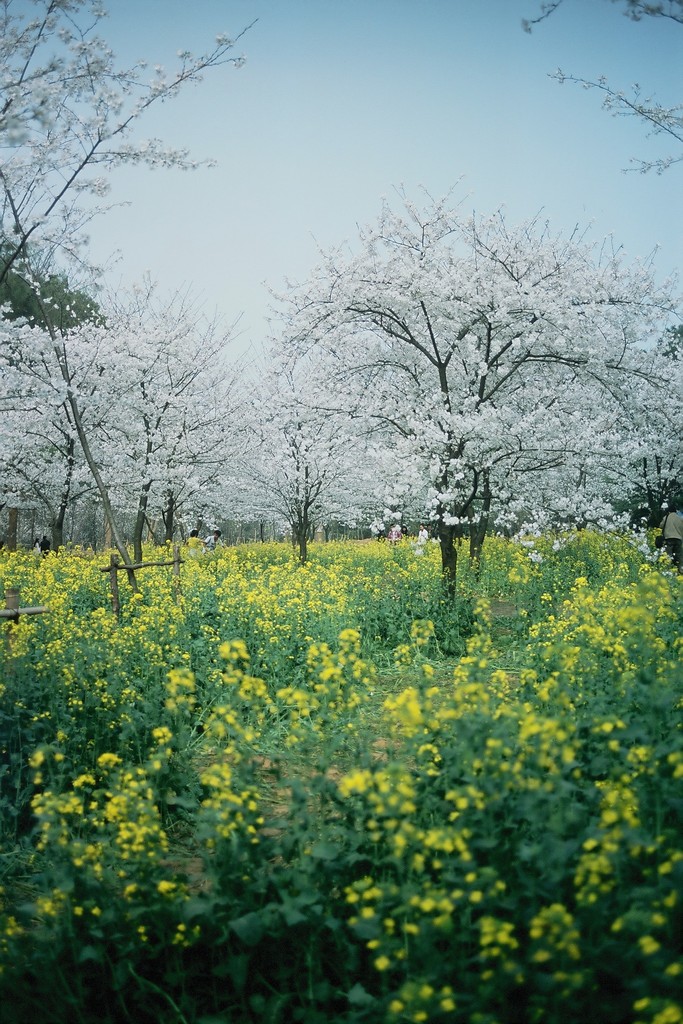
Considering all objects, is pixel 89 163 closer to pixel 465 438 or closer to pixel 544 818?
pixel 465 438

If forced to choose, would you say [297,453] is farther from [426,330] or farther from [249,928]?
[249,928]

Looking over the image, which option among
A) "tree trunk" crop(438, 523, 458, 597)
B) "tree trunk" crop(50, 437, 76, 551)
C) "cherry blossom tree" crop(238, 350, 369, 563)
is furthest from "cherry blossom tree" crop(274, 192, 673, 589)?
"tree trunk" crop(50, 437, 76, 551)

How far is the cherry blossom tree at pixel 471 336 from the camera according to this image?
35.0 ft

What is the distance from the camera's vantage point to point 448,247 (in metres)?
11.5

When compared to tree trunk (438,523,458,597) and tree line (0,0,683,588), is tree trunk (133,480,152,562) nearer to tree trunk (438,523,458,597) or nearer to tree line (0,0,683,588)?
tree line (0,0,683,588)

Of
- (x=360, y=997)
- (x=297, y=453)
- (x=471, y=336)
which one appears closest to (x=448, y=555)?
(x=471, y=336)

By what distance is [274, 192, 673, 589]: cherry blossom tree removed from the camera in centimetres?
1066

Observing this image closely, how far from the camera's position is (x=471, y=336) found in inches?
455

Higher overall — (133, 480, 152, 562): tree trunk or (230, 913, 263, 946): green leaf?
(133, 480, 152, 562): tree trunk

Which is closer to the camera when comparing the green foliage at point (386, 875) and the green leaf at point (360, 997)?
the green foliage at point (386, 875)

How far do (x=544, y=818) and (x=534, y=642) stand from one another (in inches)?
223

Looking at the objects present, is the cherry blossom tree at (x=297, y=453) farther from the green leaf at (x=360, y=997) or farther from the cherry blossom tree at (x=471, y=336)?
the green leaf at (x=360, y=997)

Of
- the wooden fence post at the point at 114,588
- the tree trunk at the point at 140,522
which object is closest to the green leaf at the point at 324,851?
the wooden fence post at the point at 114,588

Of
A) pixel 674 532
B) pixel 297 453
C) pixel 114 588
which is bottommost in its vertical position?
pixel 114 588
